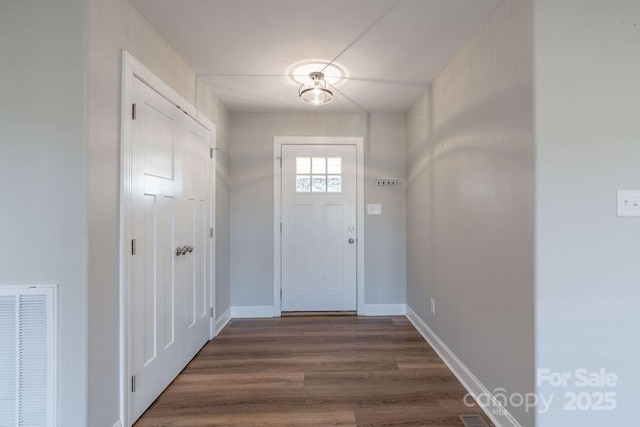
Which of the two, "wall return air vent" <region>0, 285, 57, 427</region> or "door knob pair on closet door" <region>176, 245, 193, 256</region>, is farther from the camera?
"door knob pair on closet door" <region>176, 245, 193, 256</region>

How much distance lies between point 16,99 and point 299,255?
267 cm

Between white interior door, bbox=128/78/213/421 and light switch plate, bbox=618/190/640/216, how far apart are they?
248 cm

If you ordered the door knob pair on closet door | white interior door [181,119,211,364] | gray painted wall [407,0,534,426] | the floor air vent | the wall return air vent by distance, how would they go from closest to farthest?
the wall return air vent
gray painted wall [407,0,534,426]
the floor air vent
the door knob pair on closet door
white interior door [181,119,211,364]

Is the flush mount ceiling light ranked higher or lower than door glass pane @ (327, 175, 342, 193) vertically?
higher

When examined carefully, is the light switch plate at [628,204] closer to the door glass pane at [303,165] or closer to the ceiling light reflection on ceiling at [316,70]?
the ceiling light reflection on ceiling at [316,70]

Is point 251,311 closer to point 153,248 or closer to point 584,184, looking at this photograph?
point 153,248

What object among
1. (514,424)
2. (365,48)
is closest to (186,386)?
(514,424)

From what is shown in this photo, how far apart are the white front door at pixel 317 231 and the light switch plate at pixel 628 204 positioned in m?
2.39

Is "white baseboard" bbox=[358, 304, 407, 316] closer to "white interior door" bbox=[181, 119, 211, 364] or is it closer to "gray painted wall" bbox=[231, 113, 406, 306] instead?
"gray painted wall" bbox=[231, 113, 406, 306]

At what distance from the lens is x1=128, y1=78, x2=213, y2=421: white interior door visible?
1.77m

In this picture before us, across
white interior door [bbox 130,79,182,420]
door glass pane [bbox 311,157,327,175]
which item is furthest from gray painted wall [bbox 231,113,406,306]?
white interior door [bbox 130,79,182,420]

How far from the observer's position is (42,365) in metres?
1.36

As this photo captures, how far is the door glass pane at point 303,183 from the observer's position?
360 centimetres

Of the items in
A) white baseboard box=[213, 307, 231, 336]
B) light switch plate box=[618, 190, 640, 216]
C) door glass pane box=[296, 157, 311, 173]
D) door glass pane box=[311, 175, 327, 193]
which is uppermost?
door glass pane box=[296, 157, 311, 173]
